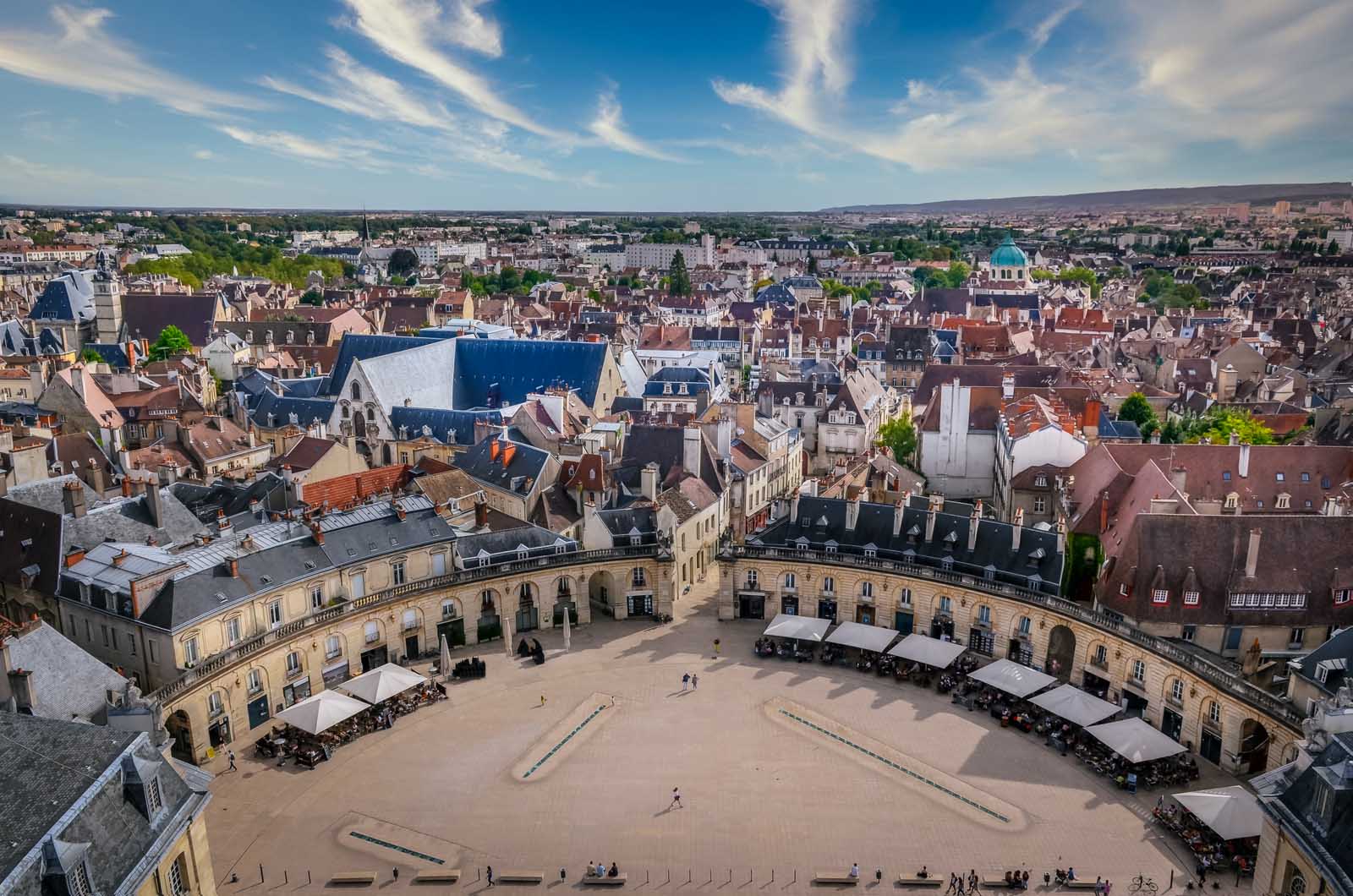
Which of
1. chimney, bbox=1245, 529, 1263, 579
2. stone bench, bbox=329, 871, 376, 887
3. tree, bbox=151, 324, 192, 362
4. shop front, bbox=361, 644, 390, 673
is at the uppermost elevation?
tree, bbox=151, 324, 192, 362

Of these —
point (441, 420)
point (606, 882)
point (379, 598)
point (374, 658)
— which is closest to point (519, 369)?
point (441, 420)

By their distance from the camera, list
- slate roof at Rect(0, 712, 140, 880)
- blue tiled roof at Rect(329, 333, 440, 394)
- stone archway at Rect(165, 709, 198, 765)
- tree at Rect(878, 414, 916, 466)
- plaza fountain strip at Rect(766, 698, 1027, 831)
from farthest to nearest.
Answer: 1. blue tiled roof at Rect(329, 333, 440, 394)
2. tree at Rect(878, 414, 916, 466)
3. stone archway at Rect(165, 709, 198, 765)
4. plaza fountain strip at Rect(766, 698, 1027, 831)
5. slate roof at Rect(0, 712, 140, 880)

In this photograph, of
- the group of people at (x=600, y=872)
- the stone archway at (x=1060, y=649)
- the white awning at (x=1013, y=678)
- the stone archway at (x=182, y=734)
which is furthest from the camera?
the stone archway at (x=1060, y=649)

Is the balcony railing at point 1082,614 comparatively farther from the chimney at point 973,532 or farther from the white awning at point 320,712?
the white awning at point 320,712

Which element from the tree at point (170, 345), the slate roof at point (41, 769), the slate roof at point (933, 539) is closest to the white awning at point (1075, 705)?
the slate roof at point (933, 539)

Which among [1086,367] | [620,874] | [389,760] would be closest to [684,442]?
[389,760]

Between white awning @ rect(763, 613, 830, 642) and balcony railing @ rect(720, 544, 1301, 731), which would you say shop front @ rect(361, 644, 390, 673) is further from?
white awning @ rect(763, 613, 830, 642)

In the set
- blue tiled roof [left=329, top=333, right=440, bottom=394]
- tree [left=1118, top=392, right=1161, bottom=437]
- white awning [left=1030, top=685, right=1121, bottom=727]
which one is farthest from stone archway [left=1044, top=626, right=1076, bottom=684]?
blue tiled roof [left=329, top=333, right=440, bottom=394]
